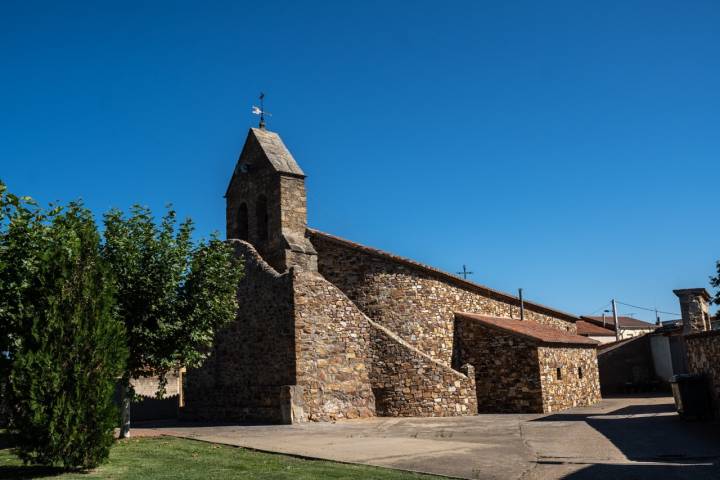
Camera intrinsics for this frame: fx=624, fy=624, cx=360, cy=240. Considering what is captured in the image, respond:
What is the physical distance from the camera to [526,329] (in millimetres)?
25031

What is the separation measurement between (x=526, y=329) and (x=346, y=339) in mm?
7863

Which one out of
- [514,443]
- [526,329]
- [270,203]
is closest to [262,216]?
[270,203]

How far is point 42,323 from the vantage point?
35.2ft

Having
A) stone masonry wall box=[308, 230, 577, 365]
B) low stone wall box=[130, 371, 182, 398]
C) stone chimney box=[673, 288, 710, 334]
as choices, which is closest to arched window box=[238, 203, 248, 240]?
stone masonry wall box=[308, 230, 577, 365]

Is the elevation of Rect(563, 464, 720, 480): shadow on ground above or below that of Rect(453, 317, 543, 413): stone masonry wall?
below

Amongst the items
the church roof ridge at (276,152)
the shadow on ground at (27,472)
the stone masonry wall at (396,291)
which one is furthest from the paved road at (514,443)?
the church roof ridge at (276,152)

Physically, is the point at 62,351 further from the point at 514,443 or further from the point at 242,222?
the point at 242,222

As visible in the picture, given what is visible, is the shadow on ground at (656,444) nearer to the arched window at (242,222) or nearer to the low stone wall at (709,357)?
the low stone wall at (709,357)

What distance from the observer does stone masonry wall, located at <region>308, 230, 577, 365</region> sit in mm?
24359

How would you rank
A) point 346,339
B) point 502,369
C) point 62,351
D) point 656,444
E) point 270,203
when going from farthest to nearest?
point 270,203
point 502,369
point 346,339
point 656,444
point 62,351

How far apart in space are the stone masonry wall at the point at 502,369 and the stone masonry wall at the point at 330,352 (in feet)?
15.6

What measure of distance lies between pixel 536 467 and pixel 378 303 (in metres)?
14.0

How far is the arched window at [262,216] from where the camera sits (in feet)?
82.9

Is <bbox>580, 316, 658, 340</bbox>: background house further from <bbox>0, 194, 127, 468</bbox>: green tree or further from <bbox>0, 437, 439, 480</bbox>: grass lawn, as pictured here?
<bbox>0, 194, 127, 468</bbox>: green tree
